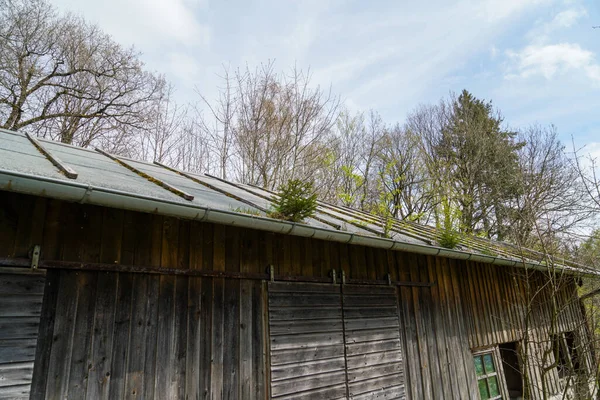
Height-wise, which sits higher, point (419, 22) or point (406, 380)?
point (419, 22)

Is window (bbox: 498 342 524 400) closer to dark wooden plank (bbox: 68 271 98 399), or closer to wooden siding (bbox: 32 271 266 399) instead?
wooden siding (bbox: 32 271 266 399)

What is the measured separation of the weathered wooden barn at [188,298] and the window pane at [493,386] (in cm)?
95

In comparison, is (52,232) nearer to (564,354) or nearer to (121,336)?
(121,336)

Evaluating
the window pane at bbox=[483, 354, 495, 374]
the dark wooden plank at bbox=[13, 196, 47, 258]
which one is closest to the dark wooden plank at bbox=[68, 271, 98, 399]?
the dark wooden plank at bbox=[13, 196, 47, 258]

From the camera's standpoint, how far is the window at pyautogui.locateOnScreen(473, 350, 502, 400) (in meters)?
5.52

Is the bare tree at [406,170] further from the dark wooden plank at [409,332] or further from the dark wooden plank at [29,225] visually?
the dark wooden plank at [29,225]

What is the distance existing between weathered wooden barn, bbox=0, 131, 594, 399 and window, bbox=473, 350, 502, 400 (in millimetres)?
677

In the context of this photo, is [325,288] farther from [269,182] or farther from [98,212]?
[269,182]

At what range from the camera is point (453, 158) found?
51.9ft

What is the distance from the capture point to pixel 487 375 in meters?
5.69

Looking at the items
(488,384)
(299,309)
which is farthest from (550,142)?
(299,309)

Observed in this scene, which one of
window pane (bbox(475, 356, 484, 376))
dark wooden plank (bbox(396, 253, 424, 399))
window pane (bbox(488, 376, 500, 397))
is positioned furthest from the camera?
window pane (bbox(488, 376, 500, 397))

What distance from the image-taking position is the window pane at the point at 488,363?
5739 millimetres

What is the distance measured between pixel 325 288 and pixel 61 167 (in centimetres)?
259
